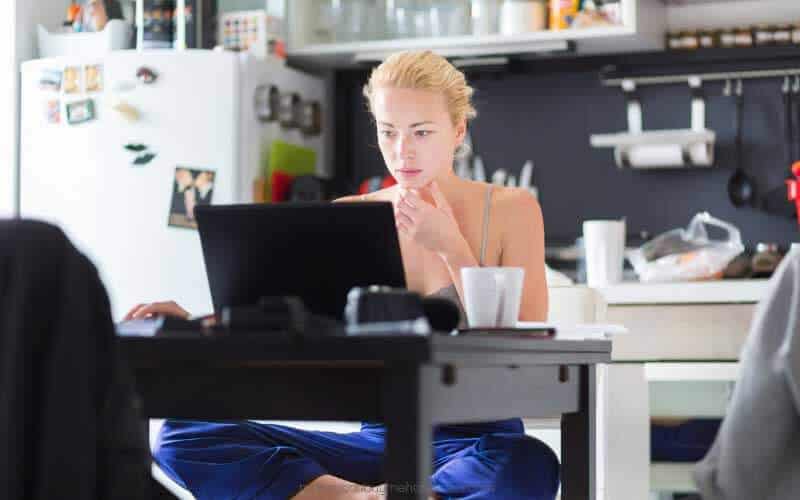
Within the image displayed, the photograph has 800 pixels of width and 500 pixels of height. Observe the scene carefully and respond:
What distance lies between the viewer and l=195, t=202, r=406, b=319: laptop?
1.58 metres

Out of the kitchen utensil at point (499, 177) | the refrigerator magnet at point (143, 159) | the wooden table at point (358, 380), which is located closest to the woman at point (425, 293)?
the wooden table at point (358, 380)

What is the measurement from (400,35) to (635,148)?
2.67ft

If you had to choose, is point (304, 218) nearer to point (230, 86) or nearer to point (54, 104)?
point (230, 86)

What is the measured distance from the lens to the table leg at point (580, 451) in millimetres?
1963

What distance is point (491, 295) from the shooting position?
161cm

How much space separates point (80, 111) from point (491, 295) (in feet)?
8.71

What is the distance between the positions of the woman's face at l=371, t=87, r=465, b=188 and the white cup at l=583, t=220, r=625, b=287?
4.09 ft

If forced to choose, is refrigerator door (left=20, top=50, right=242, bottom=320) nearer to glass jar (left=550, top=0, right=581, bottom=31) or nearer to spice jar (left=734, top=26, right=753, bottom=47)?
glass jar (left=550, top=0, right=581, bottom=31)

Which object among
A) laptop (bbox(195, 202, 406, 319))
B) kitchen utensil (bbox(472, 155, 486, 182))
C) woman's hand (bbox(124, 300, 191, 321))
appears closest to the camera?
laptop (bbox(195, 202, 406, 319))

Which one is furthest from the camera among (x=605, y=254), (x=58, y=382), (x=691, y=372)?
(x=605, y=254)

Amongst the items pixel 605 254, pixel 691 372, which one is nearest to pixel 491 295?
pixel 691 372

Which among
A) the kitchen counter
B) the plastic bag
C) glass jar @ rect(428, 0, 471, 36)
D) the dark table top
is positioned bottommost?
the kitchen counter

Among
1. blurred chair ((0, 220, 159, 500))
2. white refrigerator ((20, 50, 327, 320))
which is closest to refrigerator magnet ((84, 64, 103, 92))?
white refrigerator ((20, 50, 327, 320))

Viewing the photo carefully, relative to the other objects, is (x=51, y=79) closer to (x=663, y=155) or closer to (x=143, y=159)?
A: (x=143, y=159)
